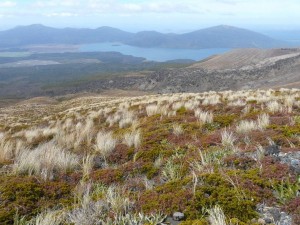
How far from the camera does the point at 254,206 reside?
4766mm

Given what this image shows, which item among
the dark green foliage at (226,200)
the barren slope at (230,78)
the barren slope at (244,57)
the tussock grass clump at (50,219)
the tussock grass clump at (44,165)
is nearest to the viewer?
the tussock grass clump at (50,219)

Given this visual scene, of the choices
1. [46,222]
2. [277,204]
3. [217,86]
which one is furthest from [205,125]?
[217,86]

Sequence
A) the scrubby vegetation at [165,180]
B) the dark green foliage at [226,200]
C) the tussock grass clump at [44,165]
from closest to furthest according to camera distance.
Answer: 1. the dark green foliage at [226,200]
2. the scrubby vegetation at [165,180]
3. the tussock grass clump at [44,165]

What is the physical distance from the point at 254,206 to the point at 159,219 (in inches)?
56.9

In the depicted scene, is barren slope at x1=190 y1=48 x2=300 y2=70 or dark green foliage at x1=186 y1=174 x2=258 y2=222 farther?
barren slope at x1=190 y1=48 x2=300 y2=70

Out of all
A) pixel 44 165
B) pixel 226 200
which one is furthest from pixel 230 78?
pixel 226 200

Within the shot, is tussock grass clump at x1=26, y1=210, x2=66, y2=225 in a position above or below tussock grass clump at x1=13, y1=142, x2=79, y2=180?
above

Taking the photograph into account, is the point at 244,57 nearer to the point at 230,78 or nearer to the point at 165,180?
the point at 230,78

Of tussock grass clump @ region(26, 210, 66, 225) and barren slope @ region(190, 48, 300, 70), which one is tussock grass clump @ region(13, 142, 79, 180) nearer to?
tussock grass clump @ region(26, 210, 66, 225)

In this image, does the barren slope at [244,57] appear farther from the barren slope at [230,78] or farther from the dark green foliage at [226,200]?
the dark green foliage at [226,200]

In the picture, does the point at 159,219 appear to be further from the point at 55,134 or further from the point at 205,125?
the point at 55,134

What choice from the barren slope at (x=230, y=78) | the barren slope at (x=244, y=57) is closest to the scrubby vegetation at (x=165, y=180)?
the barren slope at (x=230, y=78)

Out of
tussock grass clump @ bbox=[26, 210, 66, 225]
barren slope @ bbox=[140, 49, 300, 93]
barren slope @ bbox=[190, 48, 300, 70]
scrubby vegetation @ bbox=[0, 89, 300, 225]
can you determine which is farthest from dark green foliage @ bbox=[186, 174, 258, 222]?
barren slope @ bbox=[190, 48, 300, 70]

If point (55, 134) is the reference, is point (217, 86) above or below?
below
